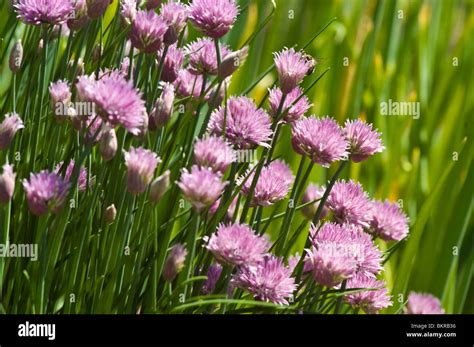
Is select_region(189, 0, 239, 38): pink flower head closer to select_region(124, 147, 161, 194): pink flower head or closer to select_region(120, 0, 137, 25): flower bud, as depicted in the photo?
select_region(120, 0, 137, 25): flower bud

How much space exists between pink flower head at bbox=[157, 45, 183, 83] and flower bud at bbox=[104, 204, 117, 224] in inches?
9.6

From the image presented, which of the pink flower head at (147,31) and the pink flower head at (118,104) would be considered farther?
the pink flower head at (147,31)

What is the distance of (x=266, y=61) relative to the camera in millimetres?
2361

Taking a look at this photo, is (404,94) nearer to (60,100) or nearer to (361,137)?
(361,137)

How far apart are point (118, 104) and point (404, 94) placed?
1660 mm

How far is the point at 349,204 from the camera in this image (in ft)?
3.56

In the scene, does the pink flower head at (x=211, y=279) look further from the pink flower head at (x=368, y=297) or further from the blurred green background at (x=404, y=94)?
the blurred green background at (x=404, y=94)

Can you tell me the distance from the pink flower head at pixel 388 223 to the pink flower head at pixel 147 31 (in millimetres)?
414

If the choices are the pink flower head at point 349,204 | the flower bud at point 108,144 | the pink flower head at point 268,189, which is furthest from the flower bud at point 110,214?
the pink flower head at point 349,204

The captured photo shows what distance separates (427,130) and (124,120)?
1.57m

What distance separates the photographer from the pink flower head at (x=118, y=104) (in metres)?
0.84

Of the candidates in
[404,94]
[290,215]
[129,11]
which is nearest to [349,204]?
[290,215]

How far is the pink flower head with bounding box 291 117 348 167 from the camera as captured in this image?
39.4 inches
